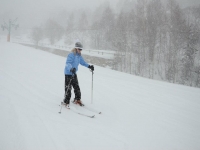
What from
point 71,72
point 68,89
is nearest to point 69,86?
point 68,89

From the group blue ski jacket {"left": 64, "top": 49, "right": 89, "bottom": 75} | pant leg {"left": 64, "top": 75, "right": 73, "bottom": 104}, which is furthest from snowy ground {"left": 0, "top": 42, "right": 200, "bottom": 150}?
blue ski jacket {"left": 64, "top": 49, "right": 89, "bottom": 75}

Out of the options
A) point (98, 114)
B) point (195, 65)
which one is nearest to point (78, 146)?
point (98, 114)

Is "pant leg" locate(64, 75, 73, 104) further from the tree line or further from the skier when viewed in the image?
the tree line

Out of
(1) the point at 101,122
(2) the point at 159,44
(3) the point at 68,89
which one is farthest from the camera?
(2) the point at 159,44

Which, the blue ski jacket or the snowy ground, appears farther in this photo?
the blue ski jacket

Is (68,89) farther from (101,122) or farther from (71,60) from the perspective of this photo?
(101,122)

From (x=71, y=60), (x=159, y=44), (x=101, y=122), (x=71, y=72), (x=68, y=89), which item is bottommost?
(x=101, y=122)

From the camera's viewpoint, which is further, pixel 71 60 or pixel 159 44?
pixel 159 44

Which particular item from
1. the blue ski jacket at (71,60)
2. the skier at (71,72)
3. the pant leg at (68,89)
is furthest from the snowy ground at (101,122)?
the blue ski jacket at (71,60)

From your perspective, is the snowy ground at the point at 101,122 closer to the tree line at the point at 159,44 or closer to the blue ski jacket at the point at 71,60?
the blue ski jacket at the point at 71,60

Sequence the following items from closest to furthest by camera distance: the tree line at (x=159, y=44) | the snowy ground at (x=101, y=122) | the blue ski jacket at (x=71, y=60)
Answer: the snowy ground at (x=101, y=122), the blue ski jacket at (x=71, y=60), the tree line at (x=159, y=44)

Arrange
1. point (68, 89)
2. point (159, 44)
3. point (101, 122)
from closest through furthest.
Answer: point (101, 122) → point (68, 89) → point (159, 44)

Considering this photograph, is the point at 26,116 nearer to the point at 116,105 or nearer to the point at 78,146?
the point at 78,146

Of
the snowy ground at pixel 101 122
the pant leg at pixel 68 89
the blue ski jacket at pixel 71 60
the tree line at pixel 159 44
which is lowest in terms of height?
the snowy ground at pixel 101 122
